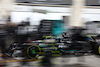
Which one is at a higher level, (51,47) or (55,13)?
(55,13)

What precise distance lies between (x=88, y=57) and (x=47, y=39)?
2184 millimetres

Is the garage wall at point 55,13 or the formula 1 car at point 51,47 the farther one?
the garage wall at point 55,13

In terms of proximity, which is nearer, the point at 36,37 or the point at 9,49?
the point at 36,37

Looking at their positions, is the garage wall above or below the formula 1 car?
above

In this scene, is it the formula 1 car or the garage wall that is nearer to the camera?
the formula 1 car

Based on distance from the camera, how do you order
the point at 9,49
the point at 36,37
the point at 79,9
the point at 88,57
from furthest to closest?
the point at 79,9 < the point at 88,57 < the point at 9,49 < the point at 36,37

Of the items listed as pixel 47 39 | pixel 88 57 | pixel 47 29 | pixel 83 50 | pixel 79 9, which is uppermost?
pixel 79 9

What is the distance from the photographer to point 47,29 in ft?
10.7

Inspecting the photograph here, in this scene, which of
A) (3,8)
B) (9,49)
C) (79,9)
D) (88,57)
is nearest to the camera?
(9,49)

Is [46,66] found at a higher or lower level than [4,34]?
lower

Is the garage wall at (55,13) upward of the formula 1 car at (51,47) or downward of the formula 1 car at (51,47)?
upward

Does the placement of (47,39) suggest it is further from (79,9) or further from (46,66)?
(79,9)

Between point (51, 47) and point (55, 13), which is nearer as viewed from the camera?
point (51, 47)

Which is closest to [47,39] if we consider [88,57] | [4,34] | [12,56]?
[4,34]
